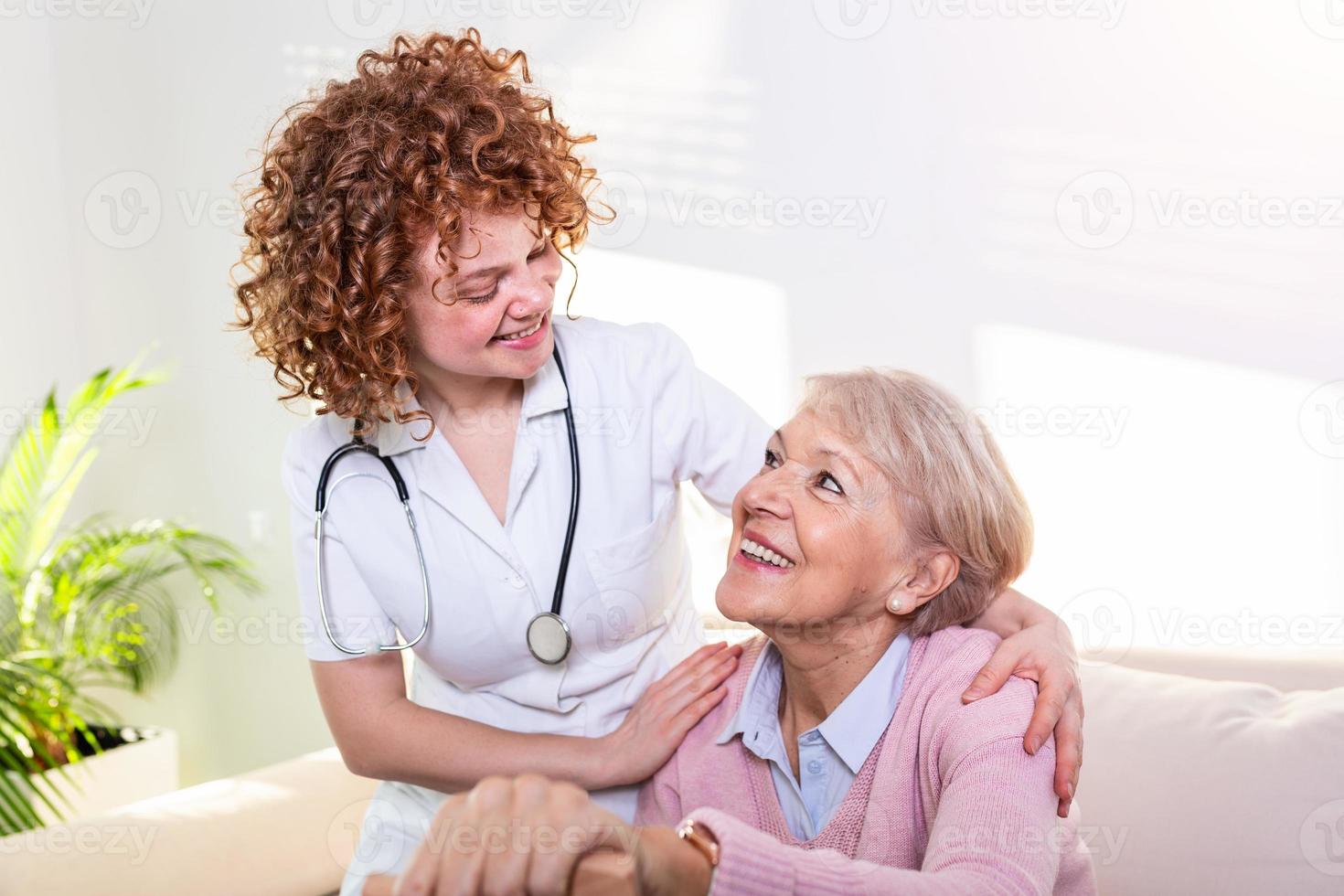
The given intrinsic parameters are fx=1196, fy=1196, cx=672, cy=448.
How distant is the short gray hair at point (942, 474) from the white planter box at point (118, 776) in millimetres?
2580

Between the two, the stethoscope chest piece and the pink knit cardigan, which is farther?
the stethoscope chest piece

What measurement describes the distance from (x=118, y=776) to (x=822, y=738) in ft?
8.77

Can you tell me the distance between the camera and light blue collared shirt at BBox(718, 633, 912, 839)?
153 centimetres

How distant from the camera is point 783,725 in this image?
1.67 m

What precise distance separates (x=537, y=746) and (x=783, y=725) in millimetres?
343

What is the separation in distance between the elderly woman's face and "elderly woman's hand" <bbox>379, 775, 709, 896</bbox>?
64cm

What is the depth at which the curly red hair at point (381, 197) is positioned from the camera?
1.50 m

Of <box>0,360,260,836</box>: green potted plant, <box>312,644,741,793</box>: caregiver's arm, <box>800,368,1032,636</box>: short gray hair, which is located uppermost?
<box>800,368,1032,636</box>: short gray hair

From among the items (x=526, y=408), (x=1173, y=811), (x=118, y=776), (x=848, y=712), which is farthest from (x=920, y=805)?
(x=118, y=776)

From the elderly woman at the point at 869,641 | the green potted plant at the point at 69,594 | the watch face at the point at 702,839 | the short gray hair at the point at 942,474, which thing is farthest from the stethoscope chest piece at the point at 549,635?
the green potted plant at the point at 69,594

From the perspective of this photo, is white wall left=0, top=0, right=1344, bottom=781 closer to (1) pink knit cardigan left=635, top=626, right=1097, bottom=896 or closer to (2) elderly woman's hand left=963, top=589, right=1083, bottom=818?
(2) elderly woman's hand left=963, top=589, right=1083, bottom=818

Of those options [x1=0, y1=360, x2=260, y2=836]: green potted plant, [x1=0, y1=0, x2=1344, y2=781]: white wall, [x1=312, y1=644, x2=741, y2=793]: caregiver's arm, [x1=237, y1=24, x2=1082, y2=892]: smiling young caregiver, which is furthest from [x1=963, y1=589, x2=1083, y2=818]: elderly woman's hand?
[x1=0, y1=360, x2=260, y2=836]: green potted plant

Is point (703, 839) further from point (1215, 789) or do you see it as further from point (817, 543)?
point (1215, 789)

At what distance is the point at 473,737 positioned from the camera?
160 cm
